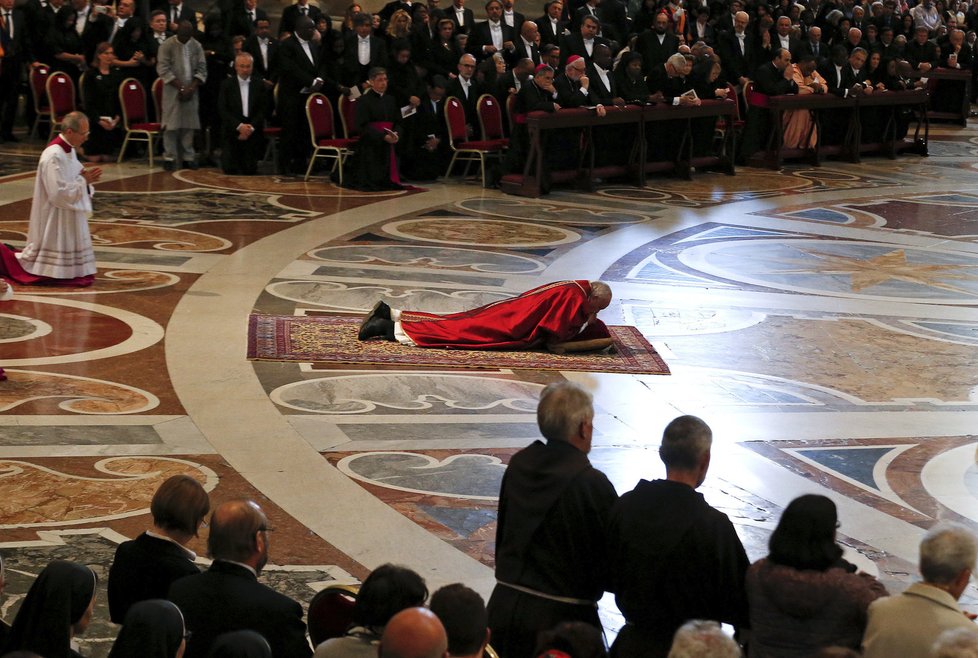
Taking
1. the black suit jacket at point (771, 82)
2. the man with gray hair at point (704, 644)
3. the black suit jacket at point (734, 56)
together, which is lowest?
the man with gray hair at point (704, 644)

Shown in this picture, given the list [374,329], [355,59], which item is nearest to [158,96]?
[355,59]

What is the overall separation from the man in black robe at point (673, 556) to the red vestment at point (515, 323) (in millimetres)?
4713

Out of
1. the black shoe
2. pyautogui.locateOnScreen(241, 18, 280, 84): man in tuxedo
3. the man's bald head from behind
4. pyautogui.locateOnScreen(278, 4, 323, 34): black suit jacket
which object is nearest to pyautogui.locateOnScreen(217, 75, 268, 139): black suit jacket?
pyautogui.locateOnScreen(241, 18, 280, 84): man in tuxedo

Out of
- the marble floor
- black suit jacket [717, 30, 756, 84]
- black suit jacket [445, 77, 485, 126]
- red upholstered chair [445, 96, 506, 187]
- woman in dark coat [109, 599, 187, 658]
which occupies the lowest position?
the marble floor

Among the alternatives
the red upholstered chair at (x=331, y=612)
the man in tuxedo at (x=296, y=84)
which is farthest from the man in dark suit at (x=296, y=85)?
the red upholstered chair at (x=331, y=612)

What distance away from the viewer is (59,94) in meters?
14.9

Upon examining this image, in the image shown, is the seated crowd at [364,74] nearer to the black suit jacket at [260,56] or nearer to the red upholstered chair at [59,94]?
the black suit jacket at [260,56]

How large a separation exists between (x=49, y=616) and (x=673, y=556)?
62.7 inches

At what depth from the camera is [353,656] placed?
3.13m

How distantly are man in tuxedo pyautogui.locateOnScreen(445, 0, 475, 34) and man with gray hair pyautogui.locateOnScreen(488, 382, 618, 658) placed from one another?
1403 cm

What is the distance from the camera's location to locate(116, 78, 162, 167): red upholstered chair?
15.0 meters

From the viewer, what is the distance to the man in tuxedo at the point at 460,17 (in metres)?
17.5

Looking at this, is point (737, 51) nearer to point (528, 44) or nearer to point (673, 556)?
point (528, 44)

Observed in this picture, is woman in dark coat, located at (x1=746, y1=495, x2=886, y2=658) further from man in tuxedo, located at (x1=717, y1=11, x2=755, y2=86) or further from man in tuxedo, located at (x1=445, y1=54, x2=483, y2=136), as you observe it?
man in tuxedo, located at (x1=717, y1=11, x2=755, y2=86)
